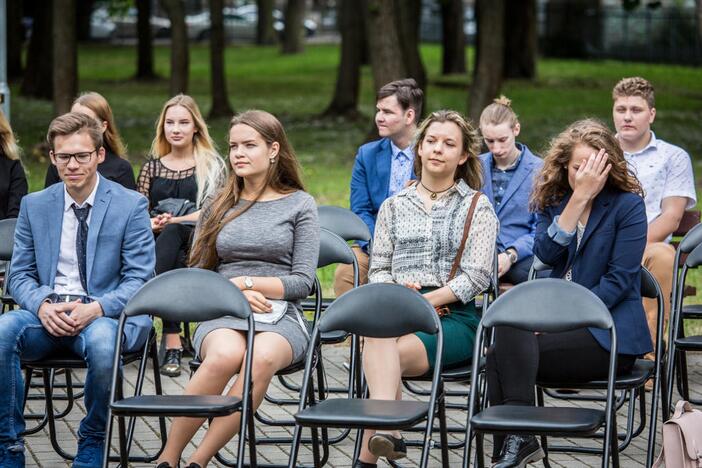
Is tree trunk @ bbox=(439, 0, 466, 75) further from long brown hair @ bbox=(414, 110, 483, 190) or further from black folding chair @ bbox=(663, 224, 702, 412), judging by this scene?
long brown hair @ bbox=(414, 110, 483, 190)

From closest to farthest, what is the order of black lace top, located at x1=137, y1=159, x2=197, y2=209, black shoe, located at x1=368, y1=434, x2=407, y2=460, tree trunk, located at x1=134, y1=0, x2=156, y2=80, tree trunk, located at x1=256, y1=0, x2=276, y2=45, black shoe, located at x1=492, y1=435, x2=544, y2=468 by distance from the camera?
black shoe, located at x1=368, y1=434, x2=407, y2=460 < black shoe, located at x1=492, y1=435, x2=544, y2=468 < black lace top, located at x1=137, y1=159, x2=197, y2=209 < tree trunk, located at x1=134, y1=0, x2=156, y2=80 < tree trunk, located at x1=256, y1=0, x2=276, y2=45

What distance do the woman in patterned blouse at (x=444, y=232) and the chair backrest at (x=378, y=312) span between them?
1.41 ft

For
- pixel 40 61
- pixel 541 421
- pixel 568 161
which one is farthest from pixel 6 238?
pixel 40 61

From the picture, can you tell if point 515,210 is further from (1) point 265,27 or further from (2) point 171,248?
(1) point 265,27

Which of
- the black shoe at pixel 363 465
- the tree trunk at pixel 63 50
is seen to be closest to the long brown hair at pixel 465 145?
the black shoe at pixel 363 465

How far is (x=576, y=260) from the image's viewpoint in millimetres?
6266

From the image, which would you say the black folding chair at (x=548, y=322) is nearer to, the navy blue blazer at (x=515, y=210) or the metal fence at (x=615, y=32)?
the navy blue blazer at (x=515, y=210)

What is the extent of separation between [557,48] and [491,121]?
125 feet

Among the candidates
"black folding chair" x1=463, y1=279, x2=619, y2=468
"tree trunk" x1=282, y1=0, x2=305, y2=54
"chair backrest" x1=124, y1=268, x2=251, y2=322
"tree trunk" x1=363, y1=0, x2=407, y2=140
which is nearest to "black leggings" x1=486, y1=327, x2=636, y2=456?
"black folding chair" x1=463, y1=279, x2=619, y2=468

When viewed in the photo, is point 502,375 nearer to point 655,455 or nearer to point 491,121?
point 655,455

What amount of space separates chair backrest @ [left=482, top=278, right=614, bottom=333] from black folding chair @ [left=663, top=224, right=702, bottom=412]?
100 centimetres

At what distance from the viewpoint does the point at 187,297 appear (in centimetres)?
580

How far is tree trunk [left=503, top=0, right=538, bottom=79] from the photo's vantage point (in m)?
32.0

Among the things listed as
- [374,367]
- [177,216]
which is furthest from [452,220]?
[177,216]
